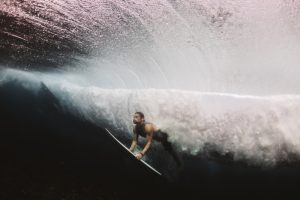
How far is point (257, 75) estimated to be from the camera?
1027 cm

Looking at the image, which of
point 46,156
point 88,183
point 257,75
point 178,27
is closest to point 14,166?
point 46,156

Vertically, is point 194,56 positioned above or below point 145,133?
below

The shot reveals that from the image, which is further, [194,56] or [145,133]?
[194,56]

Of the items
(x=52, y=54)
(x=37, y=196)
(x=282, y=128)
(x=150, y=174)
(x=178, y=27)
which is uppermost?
(x=178, y=27)

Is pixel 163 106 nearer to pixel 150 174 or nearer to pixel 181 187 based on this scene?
pixel 181 187

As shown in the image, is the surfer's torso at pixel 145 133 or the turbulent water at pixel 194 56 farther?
the turbulent water at pixel 194 56

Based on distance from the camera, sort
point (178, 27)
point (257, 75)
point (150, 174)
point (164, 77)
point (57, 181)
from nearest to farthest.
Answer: point (150, 174) → point (57, 181) → point (178, 27) → point (257, 75) → point (164, 77)

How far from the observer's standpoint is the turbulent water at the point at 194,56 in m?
6.99

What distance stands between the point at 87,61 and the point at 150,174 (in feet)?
34.3

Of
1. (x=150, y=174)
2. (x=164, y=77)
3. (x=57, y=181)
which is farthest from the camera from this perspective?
(x=164, y=77)

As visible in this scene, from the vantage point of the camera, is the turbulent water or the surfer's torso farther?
the turbulent water

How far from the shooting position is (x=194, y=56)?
10352 mm

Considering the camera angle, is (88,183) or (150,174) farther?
(88,183)

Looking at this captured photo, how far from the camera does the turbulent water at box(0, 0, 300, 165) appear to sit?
22.9 feet
